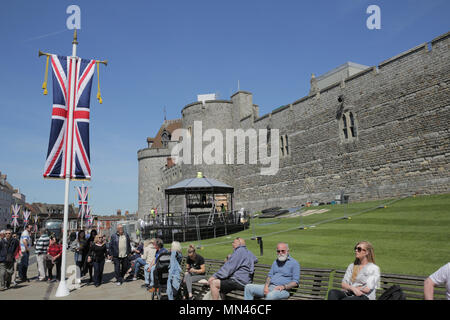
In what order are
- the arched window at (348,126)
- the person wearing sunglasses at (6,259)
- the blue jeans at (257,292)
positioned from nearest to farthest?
1. the blue jeans at (257,292)
2. the person wearing sunglasses at (6,259)
3. the arched window at (348,126)

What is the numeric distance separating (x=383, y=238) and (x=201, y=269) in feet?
20.5

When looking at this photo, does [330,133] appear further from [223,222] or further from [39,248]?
[39,248]

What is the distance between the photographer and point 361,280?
16.4ft

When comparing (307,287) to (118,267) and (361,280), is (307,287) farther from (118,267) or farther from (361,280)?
(118,267)

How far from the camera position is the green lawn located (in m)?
8.27

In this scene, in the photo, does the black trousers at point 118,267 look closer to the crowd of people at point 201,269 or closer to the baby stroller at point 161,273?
the crowd of people at point 201,269

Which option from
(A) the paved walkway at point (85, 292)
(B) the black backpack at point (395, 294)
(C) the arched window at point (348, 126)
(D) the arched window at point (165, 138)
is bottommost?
(A) the paved walkway at point (85, 292)

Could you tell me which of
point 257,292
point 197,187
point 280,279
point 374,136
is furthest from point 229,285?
point 374,136

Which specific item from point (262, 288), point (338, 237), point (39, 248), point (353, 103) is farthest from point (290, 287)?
point (353, 103)

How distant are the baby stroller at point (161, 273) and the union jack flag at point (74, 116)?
4105 millimetres

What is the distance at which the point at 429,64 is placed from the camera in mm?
17656

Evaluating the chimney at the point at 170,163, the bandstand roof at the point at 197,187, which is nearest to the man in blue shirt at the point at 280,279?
the bandstand roof at the point at 197,187

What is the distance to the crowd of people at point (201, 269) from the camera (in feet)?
16.3
